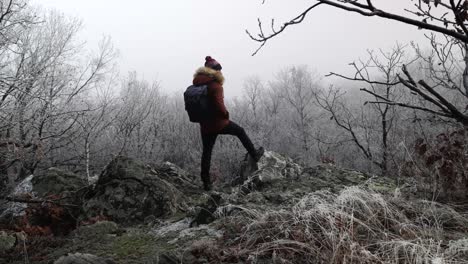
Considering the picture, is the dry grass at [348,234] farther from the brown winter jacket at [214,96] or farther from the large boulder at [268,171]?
the brown winter jacket at [214,96]

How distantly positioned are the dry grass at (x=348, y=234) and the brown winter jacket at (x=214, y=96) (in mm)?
1989

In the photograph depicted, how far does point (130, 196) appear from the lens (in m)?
4.14

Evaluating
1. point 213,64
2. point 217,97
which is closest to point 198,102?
point 217,97

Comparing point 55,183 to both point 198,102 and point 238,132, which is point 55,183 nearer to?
point 198,102

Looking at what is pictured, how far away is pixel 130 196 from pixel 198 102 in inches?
55.3

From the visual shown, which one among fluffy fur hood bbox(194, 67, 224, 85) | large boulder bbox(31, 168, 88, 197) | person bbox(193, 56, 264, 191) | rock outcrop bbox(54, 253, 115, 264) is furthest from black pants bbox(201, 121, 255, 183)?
rock outcrop bbox(54, 253, 115, 264)

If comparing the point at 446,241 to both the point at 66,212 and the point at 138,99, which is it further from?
the point at 138,99

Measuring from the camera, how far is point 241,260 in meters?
2.18

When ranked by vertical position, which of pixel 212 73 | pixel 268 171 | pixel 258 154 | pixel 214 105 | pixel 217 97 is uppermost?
pixel 212 73

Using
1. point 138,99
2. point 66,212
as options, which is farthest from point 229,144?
point 66,212

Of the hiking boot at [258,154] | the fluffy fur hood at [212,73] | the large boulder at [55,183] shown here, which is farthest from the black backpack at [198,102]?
the large boulder at [55,183]

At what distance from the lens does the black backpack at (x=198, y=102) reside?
457 cm

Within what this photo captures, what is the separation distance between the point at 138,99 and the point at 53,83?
5681mm

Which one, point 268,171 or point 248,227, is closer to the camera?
point 248,227
